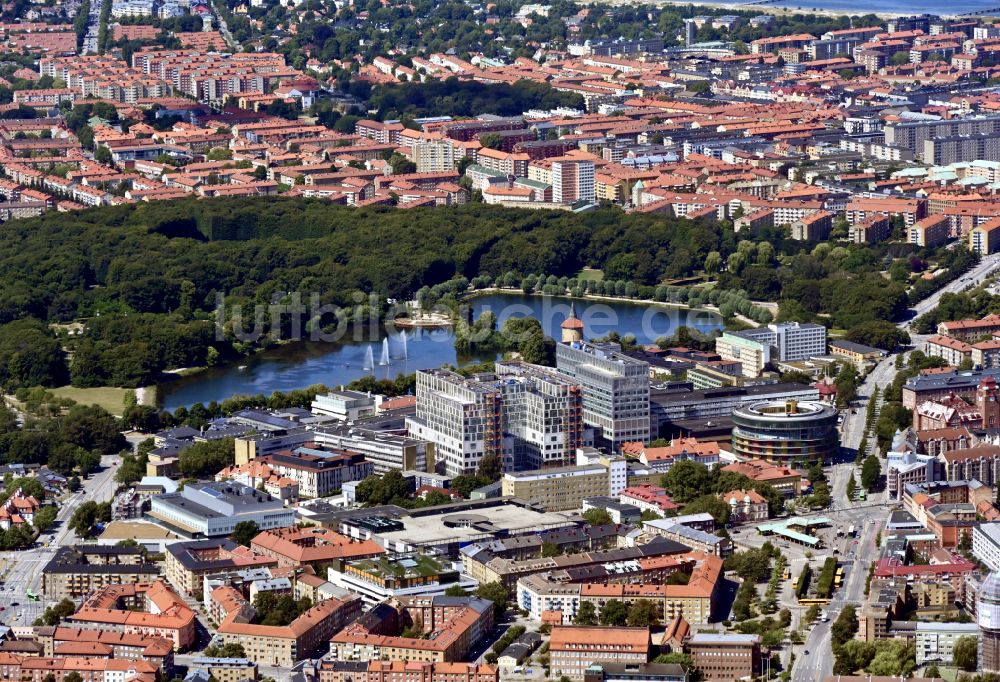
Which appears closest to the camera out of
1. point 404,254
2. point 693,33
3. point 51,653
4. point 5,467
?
point 51,653

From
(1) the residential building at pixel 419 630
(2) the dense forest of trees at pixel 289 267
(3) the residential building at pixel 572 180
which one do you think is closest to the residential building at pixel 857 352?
(2) the dense forest of trees at pixel 289 267

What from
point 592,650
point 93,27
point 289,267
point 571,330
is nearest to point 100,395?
point 571,330

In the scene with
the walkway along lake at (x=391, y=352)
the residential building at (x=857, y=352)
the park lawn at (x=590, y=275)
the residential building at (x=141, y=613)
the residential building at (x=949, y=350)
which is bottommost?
the park lawn at (x=590, y=275)

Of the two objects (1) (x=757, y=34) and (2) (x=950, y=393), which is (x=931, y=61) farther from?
(2) (x=950, y=393)

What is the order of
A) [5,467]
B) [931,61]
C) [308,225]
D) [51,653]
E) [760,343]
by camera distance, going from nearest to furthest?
1. [51,653]
2. [5,467]
3. [760,343]
4. [308,225]
5. [931,61]

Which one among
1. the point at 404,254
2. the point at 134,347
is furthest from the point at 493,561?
the point at 404,254

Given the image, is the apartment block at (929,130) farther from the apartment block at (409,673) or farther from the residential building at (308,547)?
the apartment block at (409,673)

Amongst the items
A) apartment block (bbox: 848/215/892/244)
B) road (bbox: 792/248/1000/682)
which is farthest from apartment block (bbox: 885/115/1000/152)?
road (bbox: 792/248/1000/682)
